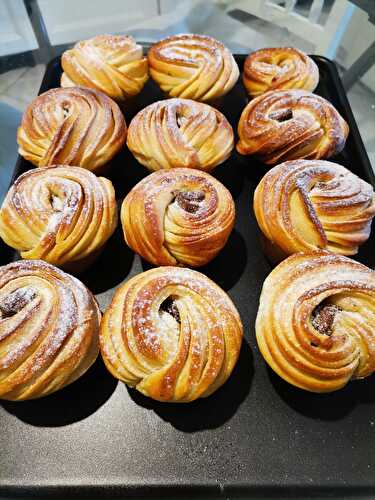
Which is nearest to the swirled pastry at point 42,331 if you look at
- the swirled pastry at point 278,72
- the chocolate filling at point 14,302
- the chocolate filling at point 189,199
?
the chocolate filling at point 14,302

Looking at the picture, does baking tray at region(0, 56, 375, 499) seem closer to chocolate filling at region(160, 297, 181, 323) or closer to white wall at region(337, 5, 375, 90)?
chocolate filling at region(160, 297, 181, 323)

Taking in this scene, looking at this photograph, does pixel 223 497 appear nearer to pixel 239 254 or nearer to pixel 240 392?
pixel 240 392

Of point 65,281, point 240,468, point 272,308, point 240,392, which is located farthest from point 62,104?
point 240,468

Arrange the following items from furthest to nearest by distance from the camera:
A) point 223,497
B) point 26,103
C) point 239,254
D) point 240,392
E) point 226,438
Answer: point 26,103, point 239,254, point 240,392, point 226,438, point 223,497

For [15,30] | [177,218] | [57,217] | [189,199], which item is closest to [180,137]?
[189,199]

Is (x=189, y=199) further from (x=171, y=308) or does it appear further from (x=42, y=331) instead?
(x=42, y=331)

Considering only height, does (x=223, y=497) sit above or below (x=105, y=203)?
below
